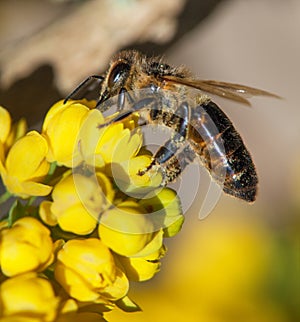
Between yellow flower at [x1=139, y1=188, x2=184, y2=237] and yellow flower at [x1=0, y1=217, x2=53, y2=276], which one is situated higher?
yellow flower at [x1=0, y1=217, x2=53, y2=276]

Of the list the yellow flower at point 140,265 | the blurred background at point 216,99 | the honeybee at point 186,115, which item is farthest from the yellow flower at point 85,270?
the blurred background at point 216,99

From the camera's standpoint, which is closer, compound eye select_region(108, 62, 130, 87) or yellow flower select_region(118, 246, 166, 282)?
yellow flower select_region(118, 246, 166, 282)

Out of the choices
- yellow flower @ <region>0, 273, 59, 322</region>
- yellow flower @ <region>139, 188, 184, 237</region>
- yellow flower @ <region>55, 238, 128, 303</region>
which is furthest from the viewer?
yellow flower @ <region>139, 188, 184, 237</region>

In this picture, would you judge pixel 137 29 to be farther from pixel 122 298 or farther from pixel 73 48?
pixel 122 298

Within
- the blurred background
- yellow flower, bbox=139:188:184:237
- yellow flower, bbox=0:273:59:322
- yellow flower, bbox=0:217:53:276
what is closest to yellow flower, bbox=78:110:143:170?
yellow flower, bbox=139:188:184:237

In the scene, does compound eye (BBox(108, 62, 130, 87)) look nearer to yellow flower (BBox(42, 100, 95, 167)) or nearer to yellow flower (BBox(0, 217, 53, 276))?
yellow flower (BBox(42, 100, 95, 167))

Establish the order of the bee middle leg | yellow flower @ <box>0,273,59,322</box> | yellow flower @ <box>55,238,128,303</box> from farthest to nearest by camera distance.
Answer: the bee middle leg
yellow flower @ <box>55,238,128,303</box>
yellow flower @ <box>0,273,59,322</box>

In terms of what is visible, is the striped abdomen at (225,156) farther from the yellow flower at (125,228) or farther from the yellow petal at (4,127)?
the yellow petal at (4,127)

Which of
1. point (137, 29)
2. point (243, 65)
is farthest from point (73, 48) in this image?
point (243, 65)
